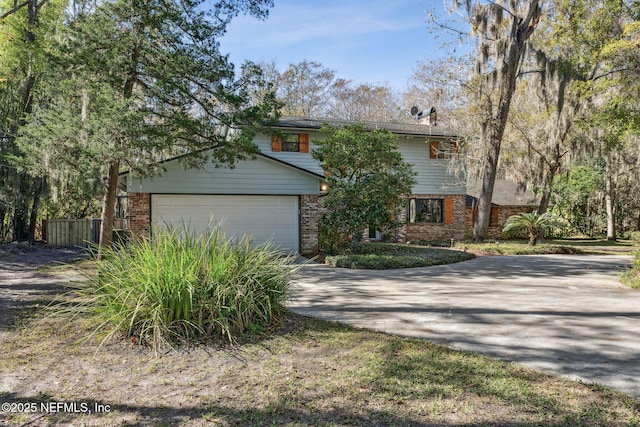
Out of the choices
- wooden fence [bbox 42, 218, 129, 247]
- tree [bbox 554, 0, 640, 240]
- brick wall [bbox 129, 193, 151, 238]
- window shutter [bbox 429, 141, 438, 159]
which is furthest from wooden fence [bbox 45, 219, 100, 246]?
tree [bbox 554, 0, 640, 240]

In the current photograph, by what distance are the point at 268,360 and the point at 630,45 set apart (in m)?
12.4

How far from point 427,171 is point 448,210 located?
191cm

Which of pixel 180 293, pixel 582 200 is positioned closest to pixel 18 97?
pixel 180 293

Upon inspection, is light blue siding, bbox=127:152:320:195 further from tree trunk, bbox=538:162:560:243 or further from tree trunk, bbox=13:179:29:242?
tree trunk, bbox=538:162:560:243

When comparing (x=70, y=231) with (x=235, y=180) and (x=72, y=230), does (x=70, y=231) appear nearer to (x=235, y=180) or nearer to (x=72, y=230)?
(x=72, y=230)

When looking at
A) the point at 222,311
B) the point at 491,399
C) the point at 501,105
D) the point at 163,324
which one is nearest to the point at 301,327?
the point at 222,311

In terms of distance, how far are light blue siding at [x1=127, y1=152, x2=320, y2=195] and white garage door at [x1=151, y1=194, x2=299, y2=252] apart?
27cm

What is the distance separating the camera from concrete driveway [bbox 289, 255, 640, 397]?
384cm

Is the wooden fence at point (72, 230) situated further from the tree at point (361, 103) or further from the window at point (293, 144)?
the tree at point (361, 103)

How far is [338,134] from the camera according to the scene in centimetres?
1217

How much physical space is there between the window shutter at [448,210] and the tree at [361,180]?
6.13 meters

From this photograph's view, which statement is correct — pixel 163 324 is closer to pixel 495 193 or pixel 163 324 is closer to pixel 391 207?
pixel 391 207

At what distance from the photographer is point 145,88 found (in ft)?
32.9

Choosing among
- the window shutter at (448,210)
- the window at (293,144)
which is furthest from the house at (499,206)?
the window at (293,144)
